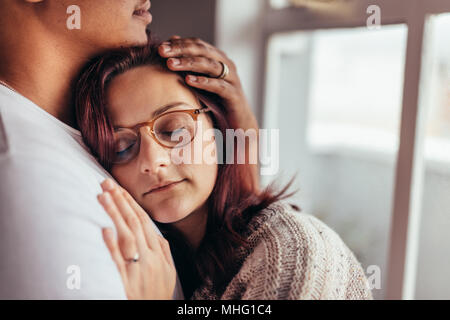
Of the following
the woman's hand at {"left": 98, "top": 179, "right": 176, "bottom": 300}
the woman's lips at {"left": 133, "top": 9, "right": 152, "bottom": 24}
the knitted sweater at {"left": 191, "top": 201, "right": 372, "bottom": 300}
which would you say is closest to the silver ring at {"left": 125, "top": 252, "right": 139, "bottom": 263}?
the woman's hand at {"left": 98, "top": 179, "right": 176, "bottom": 300}

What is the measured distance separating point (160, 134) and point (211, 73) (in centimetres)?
26

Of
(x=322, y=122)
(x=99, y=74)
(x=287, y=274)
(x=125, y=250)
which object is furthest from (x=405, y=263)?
(x=322, y=122)

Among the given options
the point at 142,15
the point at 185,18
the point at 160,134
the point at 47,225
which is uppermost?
the point at 185,18

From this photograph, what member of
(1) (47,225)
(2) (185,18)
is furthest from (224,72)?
(2) (185,18)

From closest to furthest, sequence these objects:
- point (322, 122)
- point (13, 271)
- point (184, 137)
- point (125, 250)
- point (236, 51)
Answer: point (13, 271)
point (125, 250)
point (184, 137)
point (236, 51)
point (322, 122)

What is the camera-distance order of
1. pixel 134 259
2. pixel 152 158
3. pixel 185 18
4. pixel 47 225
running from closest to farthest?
pixel 47 225 → pixel 134 259 → pixel 152 158 → pixel 185 18

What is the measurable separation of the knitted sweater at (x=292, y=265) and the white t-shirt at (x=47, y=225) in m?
0.27

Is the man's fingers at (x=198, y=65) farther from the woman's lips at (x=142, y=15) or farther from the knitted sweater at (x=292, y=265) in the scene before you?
the knitted sweater at (x=292, y=265)

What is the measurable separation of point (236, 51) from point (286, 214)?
106 centimetres

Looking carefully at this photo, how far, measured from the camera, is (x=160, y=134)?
1.00 m

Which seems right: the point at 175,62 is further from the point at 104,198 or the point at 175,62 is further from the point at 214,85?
the point at 104,198

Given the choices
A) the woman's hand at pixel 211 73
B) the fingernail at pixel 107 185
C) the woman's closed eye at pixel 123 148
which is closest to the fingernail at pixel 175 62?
the woman's hand at pixel 211 73
